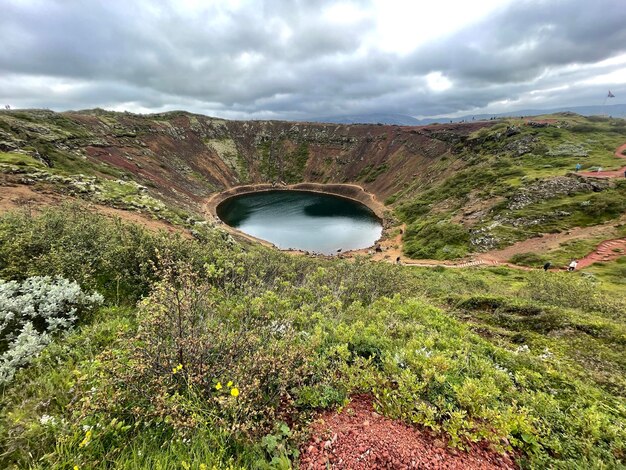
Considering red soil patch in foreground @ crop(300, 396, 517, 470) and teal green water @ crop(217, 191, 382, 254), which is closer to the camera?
red soil patch in foreground @ crop(300, 396, 517, 470)

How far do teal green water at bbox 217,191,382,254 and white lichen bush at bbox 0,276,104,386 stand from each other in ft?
155

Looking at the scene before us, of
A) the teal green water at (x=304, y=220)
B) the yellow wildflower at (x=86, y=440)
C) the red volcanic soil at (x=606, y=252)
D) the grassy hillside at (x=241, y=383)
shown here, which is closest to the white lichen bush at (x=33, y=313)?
the grassy hillside at (x=241, y=383)

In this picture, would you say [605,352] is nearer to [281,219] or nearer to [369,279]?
[369,279]

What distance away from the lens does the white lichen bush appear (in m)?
5.07

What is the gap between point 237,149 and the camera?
10850 centimetres

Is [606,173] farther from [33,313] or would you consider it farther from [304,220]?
[33,313]

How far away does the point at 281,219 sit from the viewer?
73.2m

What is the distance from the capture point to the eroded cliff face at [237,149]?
63062 mm

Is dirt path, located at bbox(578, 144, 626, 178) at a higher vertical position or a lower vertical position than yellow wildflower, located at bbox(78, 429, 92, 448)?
lower

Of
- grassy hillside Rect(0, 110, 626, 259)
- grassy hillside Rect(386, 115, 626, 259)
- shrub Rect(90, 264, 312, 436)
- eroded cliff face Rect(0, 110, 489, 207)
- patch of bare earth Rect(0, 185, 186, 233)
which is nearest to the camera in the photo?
shrub Rect(90, 264, 312, 436)


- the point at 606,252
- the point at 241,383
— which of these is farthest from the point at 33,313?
the point at 606,252

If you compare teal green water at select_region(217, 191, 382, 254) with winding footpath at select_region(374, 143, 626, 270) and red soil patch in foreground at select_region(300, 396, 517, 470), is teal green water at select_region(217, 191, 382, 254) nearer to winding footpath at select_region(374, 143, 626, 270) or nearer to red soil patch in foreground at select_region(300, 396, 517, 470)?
winding footpath at select_region(374, 143, 626, 270)

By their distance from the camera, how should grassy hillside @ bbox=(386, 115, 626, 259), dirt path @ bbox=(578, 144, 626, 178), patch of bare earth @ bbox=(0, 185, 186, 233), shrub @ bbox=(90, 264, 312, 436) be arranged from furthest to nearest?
dirt path @ bbox=(578, 144, 626, 178)
grassy hillside @ bbox=(386, 115, 626, 259)
patch of bare earth @ bbox=(0, 185, 186, 233)
shrub @ bbox=(90, 264, 312, 436)

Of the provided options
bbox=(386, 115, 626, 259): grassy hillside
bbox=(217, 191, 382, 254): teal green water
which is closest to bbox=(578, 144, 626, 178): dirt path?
bbox=(386, 115, 626, 259): grassy hillside
